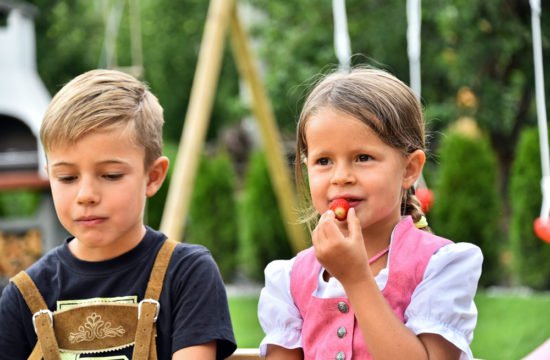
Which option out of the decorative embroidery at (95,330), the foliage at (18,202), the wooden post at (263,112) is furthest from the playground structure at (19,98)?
the decorative embroidery at (95,330)

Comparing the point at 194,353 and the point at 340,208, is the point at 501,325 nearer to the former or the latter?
the point at 194,353

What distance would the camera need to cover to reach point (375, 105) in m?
1.73

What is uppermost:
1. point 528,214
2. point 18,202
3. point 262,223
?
point 528,214

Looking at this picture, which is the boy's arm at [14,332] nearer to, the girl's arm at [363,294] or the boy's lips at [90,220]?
the boy's lips at [90,220]

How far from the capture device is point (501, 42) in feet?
31.9

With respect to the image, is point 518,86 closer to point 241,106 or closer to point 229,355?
point 241,106

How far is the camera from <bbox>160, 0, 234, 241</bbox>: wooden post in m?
5.00

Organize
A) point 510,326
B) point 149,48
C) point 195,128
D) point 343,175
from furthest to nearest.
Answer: point 149,48
point 510,326
point 195,128
point 343,175

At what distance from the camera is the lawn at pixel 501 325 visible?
17.1 ft

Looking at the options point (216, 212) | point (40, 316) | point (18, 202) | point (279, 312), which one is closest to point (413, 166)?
point (279, 312)

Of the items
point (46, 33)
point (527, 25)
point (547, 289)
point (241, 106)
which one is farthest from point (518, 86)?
point (46, 33)

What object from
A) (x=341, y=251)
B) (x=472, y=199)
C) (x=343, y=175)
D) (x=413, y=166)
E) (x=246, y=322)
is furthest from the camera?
(x=472, y=199)

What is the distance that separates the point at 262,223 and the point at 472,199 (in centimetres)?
238

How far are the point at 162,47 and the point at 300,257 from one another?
15693 millimetres
